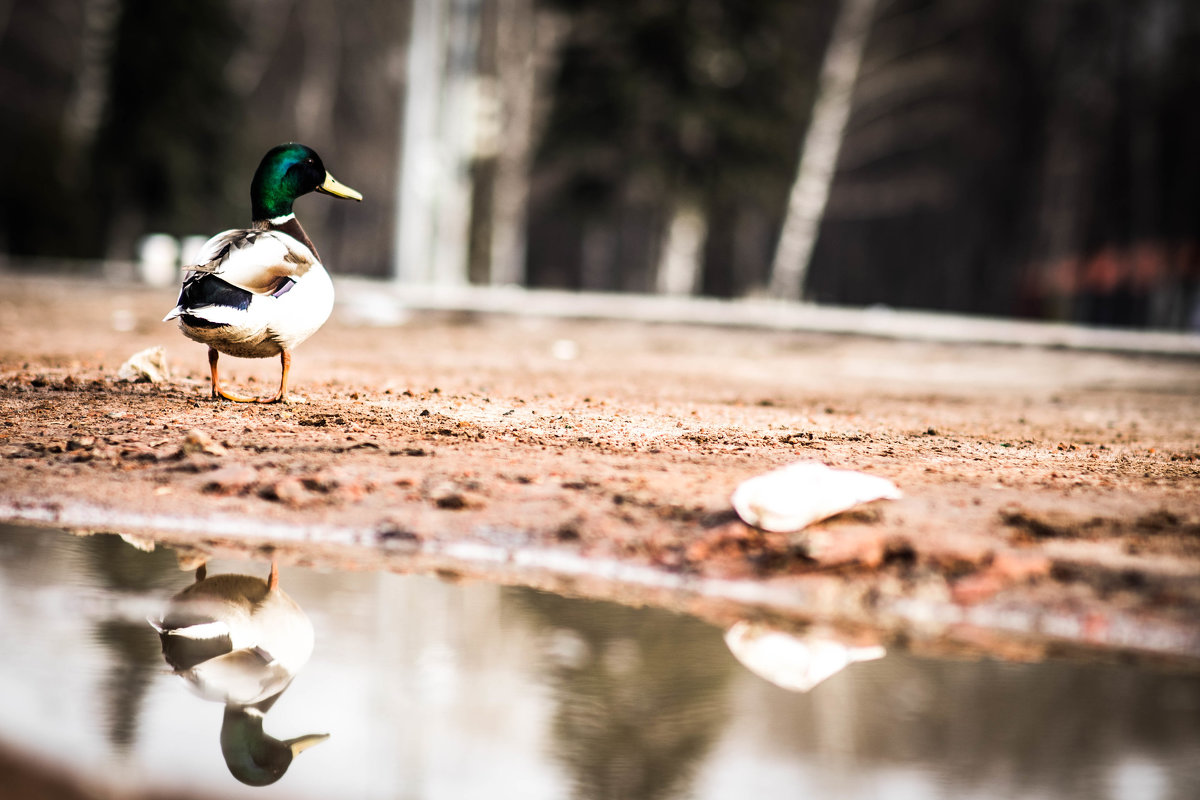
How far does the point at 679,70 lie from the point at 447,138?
157 inches

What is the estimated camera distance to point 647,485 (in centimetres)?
396

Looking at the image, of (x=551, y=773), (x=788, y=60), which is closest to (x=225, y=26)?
(x=788, y=60)

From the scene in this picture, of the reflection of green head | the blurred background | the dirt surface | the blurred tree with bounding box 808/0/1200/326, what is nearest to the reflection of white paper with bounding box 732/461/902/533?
the dirt surface

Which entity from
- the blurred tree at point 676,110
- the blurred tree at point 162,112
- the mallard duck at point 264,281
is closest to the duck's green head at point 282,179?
the mallard duck at point 264,281

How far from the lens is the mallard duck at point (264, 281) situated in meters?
4.62

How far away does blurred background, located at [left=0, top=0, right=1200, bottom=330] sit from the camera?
19172 millimetres

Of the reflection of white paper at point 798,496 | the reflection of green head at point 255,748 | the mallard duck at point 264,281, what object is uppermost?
the mallard duck at point 264,281

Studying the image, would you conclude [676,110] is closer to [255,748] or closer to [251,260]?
[251,260]

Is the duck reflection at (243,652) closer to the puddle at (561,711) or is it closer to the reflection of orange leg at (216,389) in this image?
the puddle at (561,711)

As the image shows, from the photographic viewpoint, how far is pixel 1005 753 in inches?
94.7

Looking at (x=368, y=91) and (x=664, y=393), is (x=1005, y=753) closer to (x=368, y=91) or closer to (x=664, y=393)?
(x=664, y=393)

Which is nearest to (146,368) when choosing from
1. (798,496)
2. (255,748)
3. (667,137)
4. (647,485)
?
(647,485)

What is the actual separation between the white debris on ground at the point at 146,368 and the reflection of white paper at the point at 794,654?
146 inches

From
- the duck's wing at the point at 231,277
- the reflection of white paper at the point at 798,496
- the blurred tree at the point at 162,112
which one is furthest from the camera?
the blurred tree at the point at 162,112
